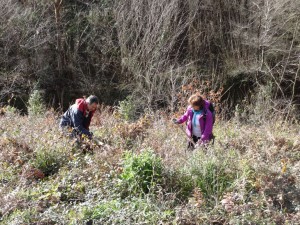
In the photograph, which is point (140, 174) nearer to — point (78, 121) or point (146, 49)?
point (78, 121)

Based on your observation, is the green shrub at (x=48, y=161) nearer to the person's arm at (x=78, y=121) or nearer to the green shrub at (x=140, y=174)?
the person's arm at (x=78, y=121)

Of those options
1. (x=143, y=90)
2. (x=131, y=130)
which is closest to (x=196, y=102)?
(x=131, y=130)

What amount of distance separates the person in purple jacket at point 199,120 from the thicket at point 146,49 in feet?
24.7

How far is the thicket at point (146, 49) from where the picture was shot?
613 inches

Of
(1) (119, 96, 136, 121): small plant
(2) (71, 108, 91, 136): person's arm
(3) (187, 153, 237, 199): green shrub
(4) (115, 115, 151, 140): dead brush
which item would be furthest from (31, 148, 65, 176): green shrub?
(1) (119, 96, 136, 121): small plant

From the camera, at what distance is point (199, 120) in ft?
23.0

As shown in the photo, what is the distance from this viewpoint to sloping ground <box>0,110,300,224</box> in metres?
4.80

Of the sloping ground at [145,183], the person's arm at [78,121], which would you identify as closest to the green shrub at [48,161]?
the sloping ground at [145,183]

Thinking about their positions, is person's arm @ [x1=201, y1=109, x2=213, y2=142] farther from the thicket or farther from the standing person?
the thicket

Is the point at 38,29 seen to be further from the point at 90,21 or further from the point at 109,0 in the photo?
the point at 109,0

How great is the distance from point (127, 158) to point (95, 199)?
688 mm

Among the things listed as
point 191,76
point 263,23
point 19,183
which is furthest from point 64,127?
point 263,23

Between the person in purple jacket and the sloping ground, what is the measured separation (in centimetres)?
34

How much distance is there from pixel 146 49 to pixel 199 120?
952 cm
